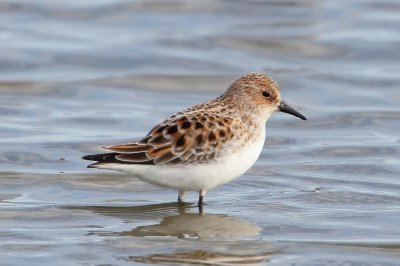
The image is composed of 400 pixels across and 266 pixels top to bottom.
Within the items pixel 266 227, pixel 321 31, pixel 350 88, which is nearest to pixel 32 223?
pixel 266 227

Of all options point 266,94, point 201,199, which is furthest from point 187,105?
point 201,199

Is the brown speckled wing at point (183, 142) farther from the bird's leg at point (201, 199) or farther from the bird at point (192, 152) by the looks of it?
the bird's leg at point (201, 199)

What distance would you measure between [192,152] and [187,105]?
5.16 metres

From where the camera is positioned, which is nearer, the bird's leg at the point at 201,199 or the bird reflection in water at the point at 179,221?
the bird reflection in water at the point at 179,221

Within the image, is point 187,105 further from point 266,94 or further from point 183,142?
point 183,142

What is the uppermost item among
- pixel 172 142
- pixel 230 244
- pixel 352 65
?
pixel 352 65

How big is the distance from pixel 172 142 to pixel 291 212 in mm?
1292

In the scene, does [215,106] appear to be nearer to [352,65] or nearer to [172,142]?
[172,142]

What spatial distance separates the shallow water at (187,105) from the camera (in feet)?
28.5

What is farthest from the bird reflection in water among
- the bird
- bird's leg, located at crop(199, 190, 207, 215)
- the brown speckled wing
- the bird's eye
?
the bird's eye

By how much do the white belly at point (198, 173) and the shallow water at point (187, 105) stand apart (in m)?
0.33

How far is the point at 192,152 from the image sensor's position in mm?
9422

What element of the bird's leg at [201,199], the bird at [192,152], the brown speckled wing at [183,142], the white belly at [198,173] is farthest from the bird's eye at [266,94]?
the bird's leg at [201,199]

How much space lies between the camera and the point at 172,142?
31.0 feet
